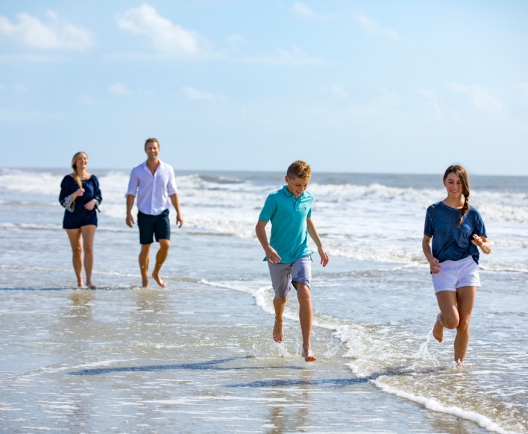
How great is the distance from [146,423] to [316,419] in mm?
988

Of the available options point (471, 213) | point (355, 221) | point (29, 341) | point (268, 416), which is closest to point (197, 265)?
point (29, 341)

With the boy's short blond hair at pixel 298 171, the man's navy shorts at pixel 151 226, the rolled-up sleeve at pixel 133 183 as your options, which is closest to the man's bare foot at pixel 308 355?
the boy's short blond hair at pixel 298 171

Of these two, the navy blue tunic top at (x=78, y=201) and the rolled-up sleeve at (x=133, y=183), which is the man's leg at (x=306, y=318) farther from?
the navy blue tunic top at (x=78, y=201)

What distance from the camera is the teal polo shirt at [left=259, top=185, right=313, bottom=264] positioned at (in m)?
5.82

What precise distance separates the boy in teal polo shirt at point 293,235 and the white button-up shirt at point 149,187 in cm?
394

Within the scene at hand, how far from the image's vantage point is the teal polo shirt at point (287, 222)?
582 centimetres

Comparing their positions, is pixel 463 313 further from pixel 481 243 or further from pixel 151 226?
pixel 151 226

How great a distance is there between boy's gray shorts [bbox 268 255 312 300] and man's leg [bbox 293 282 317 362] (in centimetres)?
6

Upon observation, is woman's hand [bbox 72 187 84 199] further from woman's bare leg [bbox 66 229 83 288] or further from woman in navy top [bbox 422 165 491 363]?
woman in navy top [bbox 422 165 491 363]

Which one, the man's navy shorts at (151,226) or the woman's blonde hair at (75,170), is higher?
the woman's blonde hair at (75,170)

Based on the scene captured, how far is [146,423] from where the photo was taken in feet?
13.9

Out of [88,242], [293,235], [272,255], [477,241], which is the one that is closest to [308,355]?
[272,255]

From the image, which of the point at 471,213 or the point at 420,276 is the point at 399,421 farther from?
the point at 420,276

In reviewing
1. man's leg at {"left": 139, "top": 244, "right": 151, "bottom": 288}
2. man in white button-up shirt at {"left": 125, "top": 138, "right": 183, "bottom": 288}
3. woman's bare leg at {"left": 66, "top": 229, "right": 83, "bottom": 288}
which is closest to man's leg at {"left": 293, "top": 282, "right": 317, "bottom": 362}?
man in white button-up shirt at {"left": 125, "top": 138, "right": 183, "bottom": 288}
